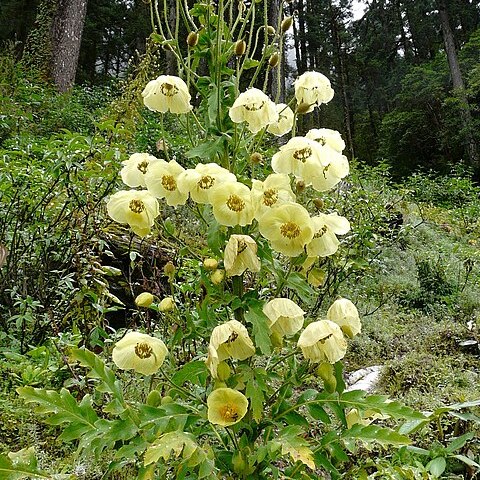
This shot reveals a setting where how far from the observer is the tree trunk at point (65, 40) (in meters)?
8.02

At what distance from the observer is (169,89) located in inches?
48.1

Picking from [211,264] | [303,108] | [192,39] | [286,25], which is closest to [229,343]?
[211,264]

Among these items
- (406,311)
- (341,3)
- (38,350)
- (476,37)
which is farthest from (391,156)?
(38,350)

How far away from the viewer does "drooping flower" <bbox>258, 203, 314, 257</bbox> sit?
3.57 ft

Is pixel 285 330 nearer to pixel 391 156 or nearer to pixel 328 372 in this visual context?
pixel 328 372

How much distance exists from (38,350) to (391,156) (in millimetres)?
15811

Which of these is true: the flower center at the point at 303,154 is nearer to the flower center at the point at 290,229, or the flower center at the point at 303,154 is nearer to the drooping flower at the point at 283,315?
the flower center at the point at 290,229

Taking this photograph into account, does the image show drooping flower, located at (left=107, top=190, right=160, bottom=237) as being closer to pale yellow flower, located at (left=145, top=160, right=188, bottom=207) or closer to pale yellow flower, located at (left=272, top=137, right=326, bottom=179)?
pale yellow flower, located at (left=145, top=160, right=188, bottom=207)

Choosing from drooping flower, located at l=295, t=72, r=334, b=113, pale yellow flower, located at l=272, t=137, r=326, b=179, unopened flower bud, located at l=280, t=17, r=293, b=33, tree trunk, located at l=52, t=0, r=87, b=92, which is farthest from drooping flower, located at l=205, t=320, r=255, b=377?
tree trunk, located at l=52, t=0, r=87, b=92

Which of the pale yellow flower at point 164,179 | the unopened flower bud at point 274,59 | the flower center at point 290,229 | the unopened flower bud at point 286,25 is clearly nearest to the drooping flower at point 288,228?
the flower center at point 290,229

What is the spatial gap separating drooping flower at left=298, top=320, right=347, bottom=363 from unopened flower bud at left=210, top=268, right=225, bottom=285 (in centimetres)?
22

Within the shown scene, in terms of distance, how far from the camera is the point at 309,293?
3.96 feet

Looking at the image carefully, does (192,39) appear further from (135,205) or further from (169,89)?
(135,205)

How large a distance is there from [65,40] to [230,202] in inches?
318
